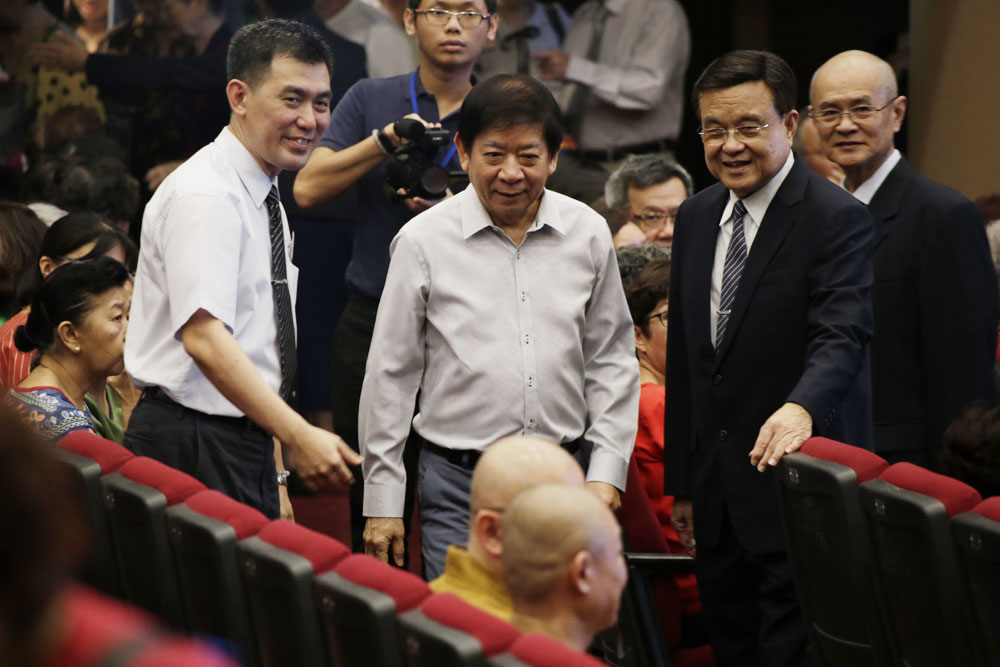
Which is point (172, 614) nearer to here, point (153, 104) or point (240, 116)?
point (240, 116)

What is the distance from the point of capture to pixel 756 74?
9.55 ft

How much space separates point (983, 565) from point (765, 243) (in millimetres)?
940

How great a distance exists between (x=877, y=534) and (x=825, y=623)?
0.90 ft

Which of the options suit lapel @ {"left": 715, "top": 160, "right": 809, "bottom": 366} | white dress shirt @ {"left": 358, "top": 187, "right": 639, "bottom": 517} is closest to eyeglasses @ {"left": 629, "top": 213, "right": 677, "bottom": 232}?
suit lapel @ {"left": 715, "top": 160, "right": 809, "bottom": 366}

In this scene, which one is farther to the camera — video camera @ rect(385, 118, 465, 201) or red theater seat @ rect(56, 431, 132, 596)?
video camera @ rect(385, 118, 465, 201)

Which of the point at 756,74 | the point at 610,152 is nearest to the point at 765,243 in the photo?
the point at 756,74

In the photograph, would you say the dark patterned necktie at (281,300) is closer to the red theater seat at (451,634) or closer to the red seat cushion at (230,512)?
the red seat cushion at (230,512)

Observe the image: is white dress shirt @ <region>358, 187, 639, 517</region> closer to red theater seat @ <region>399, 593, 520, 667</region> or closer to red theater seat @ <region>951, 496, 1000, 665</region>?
red theater seat @ <region>951, 496, 1000, 665</region>

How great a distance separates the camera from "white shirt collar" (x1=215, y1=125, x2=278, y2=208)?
290 centimetres

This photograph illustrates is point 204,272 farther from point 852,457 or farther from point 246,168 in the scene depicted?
point 852,457

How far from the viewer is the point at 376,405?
2.77 meters

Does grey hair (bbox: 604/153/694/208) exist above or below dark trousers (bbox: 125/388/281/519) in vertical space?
below

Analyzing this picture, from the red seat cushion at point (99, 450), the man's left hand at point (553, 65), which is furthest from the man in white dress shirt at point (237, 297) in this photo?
the man's left hand at point (553, 65)

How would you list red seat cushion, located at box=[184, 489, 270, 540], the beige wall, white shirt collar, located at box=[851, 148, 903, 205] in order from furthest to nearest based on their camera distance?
1. the beige wall
2. white shirt collar, located at box=[851, 148, 903, 205]
3. red seat cushion, located at box=[184, 489, 270, 540]
